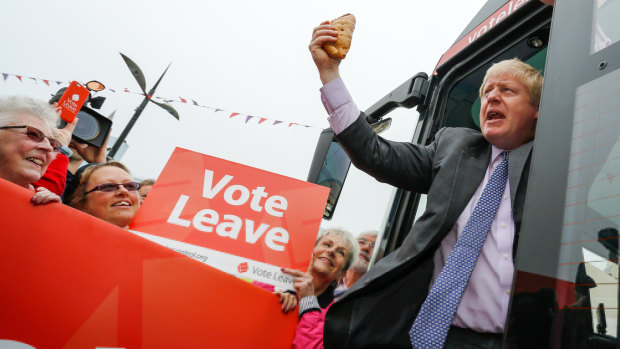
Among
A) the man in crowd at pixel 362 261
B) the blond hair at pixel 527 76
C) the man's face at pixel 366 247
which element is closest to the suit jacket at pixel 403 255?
the blond hair at pixel 527 76

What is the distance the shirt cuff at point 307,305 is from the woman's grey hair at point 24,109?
5.40 feet

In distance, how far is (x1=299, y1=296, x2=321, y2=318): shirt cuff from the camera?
1716mm

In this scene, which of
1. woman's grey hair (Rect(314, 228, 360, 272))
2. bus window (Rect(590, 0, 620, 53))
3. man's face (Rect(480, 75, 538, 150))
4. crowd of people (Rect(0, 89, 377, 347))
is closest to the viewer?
bus window (Rect(590, 0, 620, 53))

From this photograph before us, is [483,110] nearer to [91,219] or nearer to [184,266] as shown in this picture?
[184,266]

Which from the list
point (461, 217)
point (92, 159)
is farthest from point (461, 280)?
point (92, 159)

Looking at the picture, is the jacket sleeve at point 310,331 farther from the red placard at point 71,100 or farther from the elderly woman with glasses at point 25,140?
the red placard at point 71,100

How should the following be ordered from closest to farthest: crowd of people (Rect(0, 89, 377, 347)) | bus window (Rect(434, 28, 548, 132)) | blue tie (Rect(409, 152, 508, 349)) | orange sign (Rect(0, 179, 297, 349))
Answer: blue tie (Rect(409, 152, 508, 349)), orange sign (Rect(0, 179, 297, 349)), crowd of people (Rect(0, 89, 377, 347)), bus window (Rect(434, 28, 548, 132))

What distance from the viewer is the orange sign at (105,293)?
128cm

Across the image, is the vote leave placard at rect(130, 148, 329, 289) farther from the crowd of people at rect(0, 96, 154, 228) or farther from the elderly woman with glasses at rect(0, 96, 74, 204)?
the elderly woman with glasses at rect(0, 96, 74, 204)

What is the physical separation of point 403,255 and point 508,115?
0.69 meters

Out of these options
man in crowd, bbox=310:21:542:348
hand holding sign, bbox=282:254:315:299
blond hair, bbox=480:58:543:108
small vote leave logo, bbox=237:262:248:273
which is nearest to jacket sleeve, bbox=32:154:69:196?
small vote leave logo, bbox=237:262:248:273

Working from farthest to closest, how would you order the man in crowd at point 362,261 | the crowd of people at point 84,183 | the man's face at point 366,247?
the man's face at point 366,247 < the man in crowd at point 362,261 < the crowd of people at point 84,183

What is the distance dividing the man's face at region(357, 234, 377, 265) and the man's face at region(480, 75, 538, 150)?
274 centimetres

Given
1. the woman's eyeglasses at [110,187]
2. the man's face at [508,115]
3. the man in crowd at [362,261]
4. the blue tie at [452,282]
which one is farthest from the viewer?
the man in crowd at [362,261]
